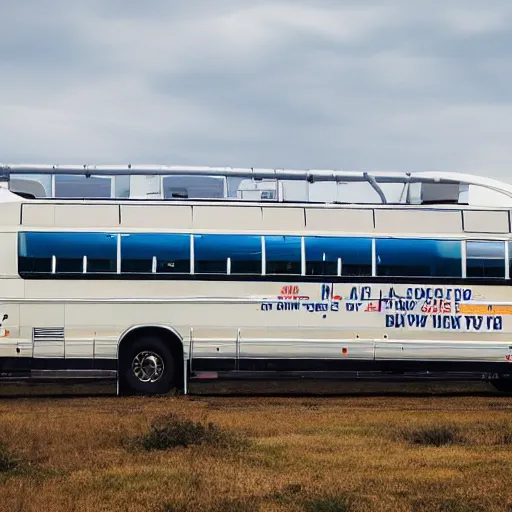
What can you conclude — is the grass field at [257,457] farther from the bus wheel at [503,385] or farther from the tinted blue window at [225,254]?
the bus wheel at [503,385]

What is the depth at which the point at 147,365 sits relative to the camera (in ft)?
62.1

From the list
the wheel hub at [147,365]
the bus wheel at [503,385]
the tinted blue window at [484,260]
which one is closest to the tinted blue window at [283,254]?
the wheel hub at [147,365]

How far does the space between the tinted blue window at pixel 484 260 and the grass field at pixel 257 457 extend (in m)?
3.16

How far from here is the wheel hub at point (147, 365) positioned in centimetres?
1894

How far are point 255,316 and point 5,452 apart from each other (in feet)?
29.7

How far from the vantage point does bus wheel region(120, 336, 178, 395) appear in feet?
62.1

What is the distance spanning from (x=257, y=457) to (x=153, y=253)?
8.56 meters

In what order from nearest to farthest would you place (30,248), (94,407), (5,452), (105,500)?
(105,500) < (5,452) < (94,407) < (30,248)

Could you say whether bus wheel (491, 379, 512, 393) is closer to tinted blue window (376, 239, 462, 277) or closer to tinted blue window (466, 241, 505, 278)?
tinted blue window (466, 241, 505, 278)

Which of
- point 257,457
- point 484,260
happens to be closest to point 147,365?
point 484,260

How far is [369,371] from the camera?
63.5 ft

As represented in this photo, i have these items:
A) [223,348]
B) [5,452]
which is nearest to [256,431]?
[5,452]

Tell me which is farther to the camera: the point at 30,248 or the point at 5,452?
the point at 30,248

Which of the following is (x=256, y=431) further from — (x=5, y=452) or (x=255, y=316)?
(x=255, y=316)
